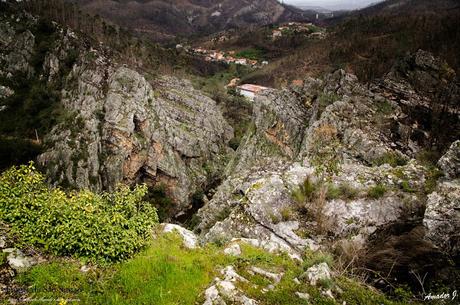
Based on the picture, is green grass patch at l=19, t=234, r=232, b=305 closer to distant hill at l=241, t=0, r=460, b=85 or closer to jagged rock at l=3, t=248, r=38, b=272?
jagged rock at l=3, t=248, r=38, b=272

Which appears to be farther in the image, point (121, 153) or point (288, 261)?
point (121, 153)

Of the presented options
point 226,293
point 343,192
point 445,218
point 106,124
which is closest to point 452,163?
point 445,218

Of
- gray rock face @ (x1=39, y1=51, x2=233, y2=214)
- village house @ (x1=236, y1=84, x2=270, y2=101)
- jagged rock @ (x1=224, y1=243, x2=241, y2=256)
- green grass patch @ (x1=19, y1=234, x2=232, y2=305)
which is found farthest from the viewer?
village house @ (x1=236, y1=84, x2=270, y2=101)

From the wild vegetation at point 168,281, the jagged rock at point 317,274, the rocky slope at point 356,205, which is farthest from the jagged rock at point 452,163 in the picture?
the jagged rock at point 317,274

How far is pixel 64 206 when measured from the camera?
648 cm

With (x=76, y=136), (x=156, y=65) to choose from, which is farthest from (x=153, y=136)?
(x=156, y=65)

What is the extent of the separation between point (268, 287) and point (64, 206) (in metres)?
4.50

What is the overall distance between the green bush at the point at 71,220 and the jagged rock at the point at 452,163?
29.4ft

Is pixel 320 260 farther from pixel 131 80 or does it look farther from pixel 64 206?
pixel 131 80

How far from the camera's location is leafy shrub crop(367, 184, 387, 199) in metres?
9.53

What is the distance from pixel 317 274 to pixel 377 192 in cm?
452


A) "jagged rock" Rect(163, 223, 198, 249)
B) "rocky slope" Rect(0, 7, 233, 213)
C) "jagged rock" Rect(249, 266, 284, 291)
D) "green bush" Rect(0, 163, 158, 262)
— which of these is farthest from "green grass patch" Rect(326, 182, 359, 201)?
"rocky slope" Rect(0, 7, 233, 213)

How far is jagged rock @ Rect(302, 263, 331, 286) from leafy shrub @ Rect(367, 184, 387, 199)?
13.2 feet

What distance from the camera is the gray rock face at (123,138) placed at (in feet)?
146
